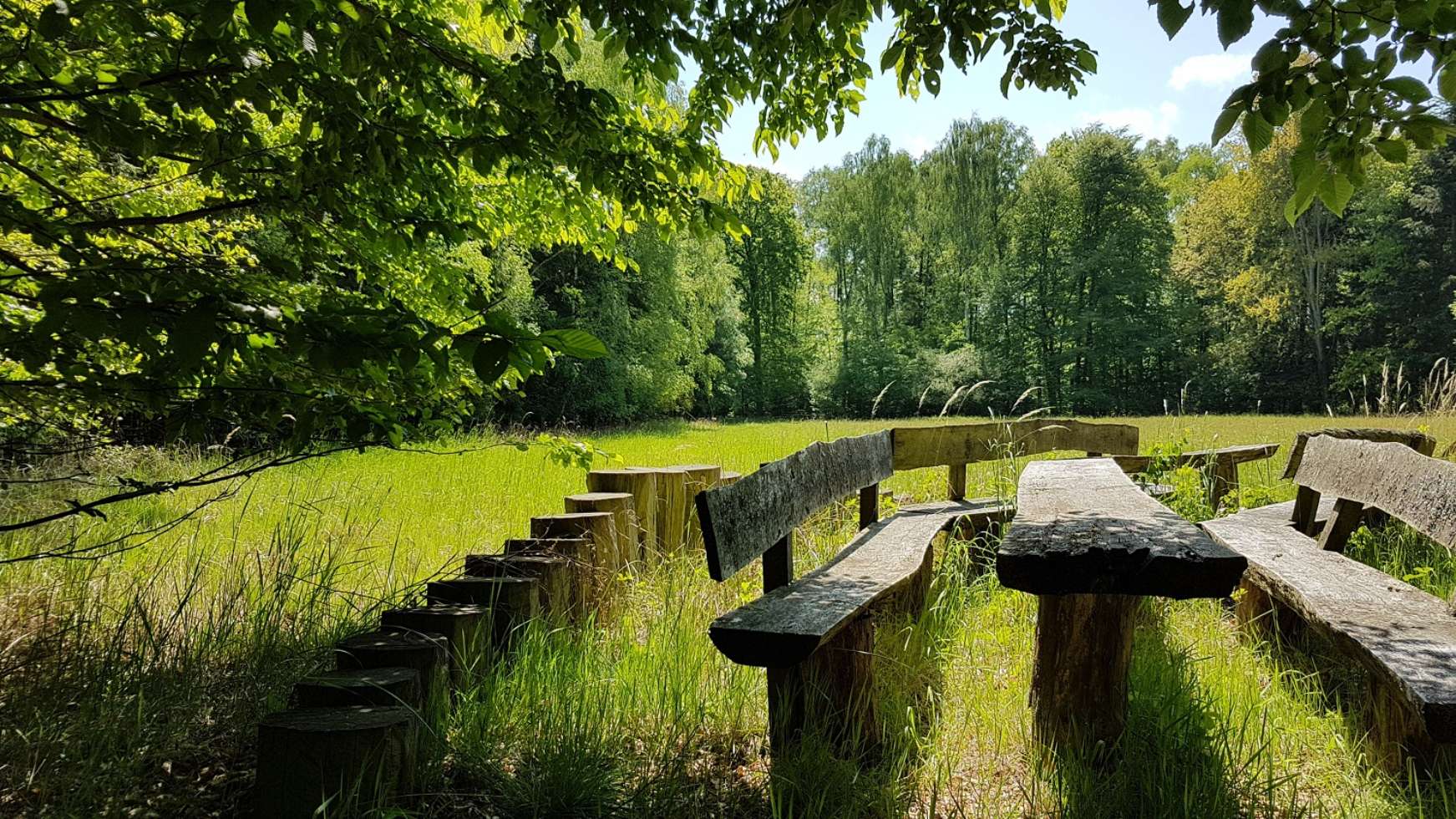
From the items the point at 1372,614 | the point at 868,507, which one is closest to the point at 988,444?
the point at 868,507

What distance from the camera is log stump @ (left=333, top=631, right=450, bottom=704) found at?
7.73 feet

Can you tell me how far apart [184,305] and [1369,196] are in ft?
125

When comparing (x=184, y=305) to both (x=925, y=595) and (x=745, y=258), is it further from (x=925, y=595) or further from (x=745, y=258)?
(x=745, y=258)

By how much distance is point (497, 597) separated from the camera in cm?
299

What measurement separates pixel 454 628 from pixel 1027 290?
4202 cm

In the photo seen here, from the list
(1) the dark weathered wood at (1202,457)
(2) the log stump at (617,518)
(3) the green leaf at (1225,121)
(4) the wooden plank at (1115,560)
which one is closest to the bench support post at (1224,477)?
(1) the dark weathered wood at (1202,457)

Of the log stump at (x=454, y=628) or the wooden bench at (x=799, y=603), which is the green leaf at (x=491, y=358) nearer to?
the wooden bench at (x=799, y=603)

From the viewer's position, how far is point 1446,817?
6.38ft

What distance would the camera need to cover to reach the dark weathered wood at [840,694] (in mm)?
2457

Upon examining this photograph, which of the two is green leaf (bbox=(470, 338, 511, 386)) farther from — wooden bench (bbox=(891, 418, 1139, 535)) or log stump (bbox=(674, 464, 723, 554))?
wooden bench (bbox=(891, 418, 1139, 535))

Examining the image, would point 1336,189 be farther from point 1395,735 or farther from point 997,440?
point 997,440

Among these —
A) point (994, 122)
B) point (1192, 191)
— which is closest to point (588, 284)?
point (994, 122)

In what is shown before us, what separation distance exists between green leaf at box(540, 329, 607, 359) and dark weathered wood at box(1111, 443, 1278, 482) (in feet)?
17.2

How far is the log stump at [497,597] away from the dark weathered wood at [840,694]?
118 cm
